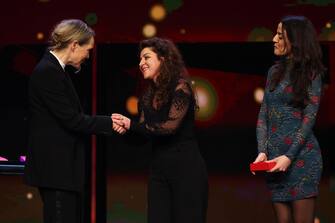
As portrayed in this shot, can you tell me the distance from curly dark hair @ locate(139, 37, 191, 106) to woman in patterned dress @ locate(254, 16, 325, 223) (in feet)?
1.77

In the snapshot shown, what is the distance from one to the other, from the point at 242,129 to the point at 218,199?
520 mm

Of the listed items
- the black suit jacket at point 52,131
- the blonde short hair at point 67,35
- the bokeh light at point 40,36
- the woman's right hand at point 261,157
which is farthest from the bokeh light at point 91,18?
the woman's right hand at point 261,157

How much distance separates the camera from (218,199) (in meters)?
4.25

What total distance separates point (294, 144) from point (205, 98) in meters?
1.72

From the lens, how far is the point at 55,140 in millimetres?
2668

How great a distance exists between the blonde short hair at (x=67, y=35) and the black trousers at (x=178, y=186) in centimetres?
67

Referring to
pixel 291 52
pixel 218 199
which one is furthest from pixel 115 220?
pixel 291 52

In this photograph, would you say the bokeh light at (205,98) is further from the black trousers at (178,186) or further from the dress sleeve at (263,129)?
the dress sleeve at (263,129)

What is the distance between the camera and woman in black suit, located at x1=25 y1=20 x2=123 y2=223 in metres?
2.66

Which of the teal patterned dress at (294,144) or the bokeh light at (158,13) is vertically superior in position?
the bokeh light at (158,13)

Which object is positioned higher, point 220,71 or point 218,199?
point 220,71

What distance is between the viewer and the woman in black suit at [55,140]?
2.66m

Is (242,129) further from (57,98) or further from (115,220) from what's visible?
(57,98)

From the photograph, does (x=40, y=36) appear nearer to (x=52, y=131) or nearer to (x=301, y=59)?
(x=52, y=131)
